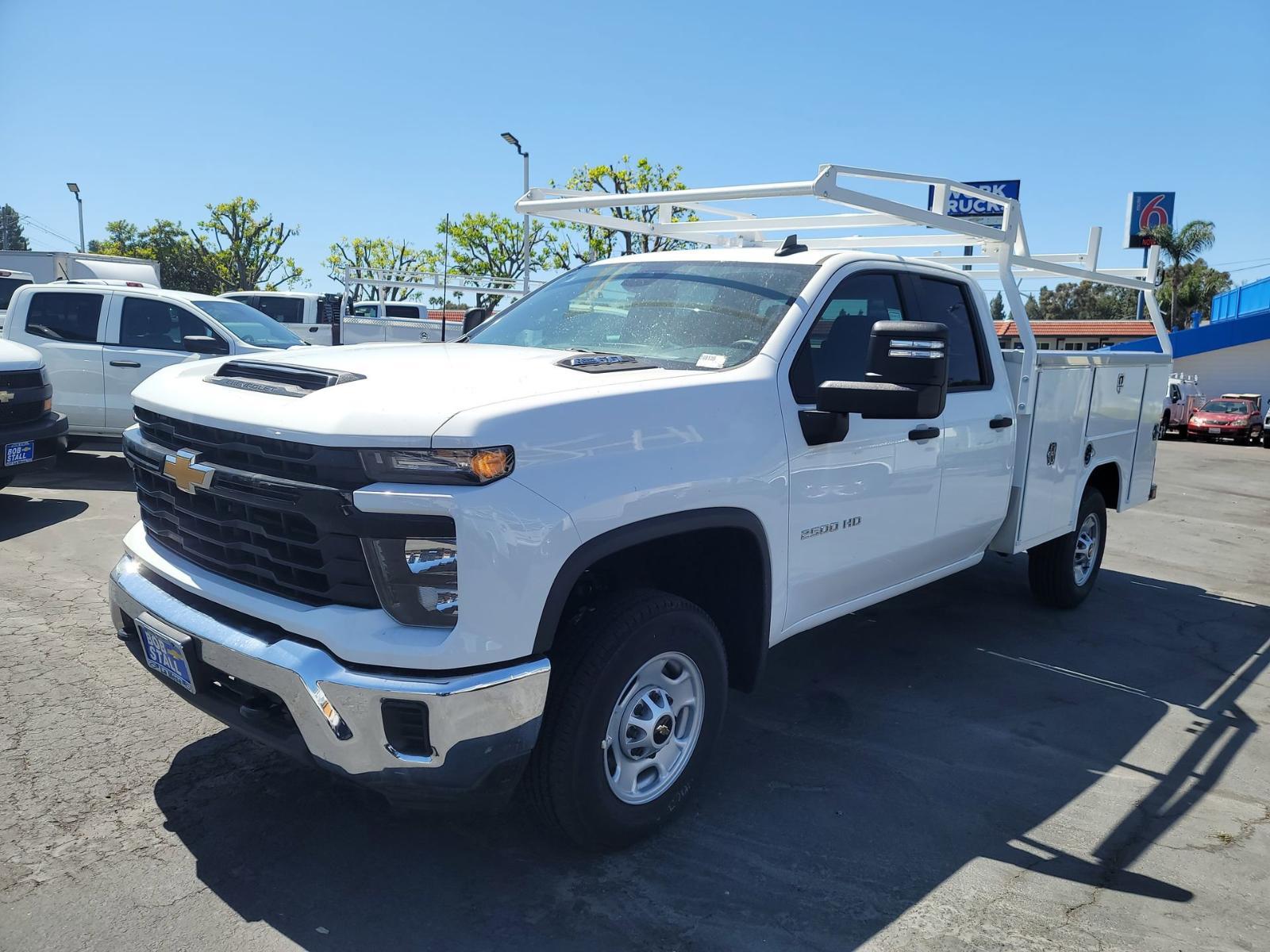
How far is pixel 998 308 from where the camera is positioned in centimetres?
783

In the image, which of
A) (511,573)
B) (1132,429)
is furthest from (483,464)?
(1132,429)

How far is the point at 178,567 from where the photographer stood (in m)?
3.14

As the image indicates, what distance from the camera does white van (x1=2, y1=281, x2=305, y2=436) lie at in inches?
371

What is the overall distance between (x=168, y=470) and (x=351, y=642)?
1.09 metres

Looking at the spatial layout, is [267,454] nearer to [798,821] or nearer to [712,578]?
[712,578]

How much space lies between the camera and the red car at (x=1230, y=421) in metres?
26.0

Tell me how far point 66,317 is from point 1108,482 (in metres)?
9.60

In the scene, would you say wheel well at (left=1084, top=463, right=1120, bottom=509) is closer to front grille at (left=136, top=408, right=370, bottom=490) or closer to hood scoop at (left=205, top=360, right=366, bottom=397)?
hood scoop at (left=205, top=360, right=366, bottom=397)

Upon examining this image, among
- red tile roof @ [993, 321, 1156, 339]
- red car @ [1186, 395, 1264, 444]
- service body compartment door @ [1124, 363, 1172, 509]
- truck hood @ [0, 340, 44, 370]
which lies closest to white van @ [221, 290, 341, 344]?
truck hood @ [0, 340, 44, 370]

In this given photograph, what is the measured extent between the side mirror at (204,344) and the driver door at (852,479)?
6985 millimetres

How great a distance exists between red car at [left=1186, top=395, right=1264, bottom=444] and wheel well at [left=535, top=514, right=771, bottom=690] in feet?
90.3

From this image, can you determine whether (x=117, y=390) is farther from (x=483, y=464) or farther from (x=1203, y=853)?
(x=1203, y=853)

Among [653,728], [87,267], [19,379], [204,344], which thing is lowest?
[653,728]

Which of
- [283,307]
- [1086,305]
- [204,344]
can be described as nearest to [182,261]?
[283,307]
